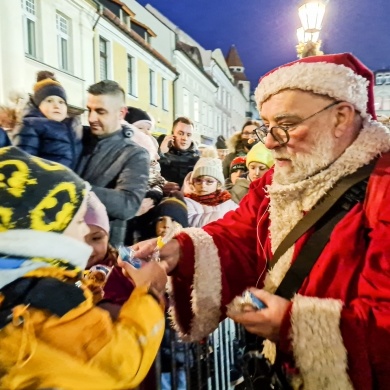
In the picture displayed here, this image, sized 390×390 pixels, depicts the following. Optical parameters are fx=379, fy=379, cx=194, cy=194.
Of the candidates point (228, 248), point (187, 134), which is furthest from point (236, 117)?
point (228, 248)

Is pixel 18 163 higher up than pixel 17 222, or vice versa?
pixel 18 163

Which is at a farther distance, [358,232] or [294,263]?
[294,263]

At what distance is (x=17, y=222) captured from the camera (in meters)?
1.25

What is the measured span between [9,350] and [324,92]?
55.7 inches

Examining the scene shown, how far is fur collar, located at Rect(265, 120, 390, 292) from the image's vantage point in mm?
1409

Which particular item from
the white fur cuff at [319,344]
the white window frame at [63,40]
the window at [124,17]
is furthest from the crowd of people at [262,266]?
the window at [124,17]

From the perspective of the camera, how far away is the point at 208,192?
12.6ft

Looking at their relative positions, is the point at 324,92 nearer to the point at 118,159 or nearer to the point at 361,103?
the point at 361,103

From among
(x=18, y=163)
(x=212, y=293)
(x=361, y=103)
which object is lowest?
(x=212, y=293)

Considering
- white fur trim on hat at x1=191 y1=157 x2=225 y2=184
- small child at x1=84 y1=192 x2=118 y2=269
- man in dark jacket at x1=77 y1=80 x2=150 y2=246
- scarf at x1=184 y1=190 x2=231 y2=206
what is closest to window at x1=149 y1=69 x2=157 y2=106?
white fur trim on hat at x1=191 y1=157 x2=225 y2=184

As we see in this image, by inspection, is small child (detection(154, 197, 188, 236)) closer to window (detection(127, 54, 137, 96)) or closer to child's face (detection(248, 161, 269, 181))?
child's face (detection(248, 161, 269, 181))

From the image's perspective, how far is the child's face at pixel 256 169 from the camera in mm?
4246

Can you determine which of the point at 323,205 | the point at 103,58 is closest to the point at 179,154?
the point at 323,205

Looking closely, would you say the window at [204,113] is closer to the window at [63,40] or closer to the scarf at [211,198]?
the window at [63,40]
